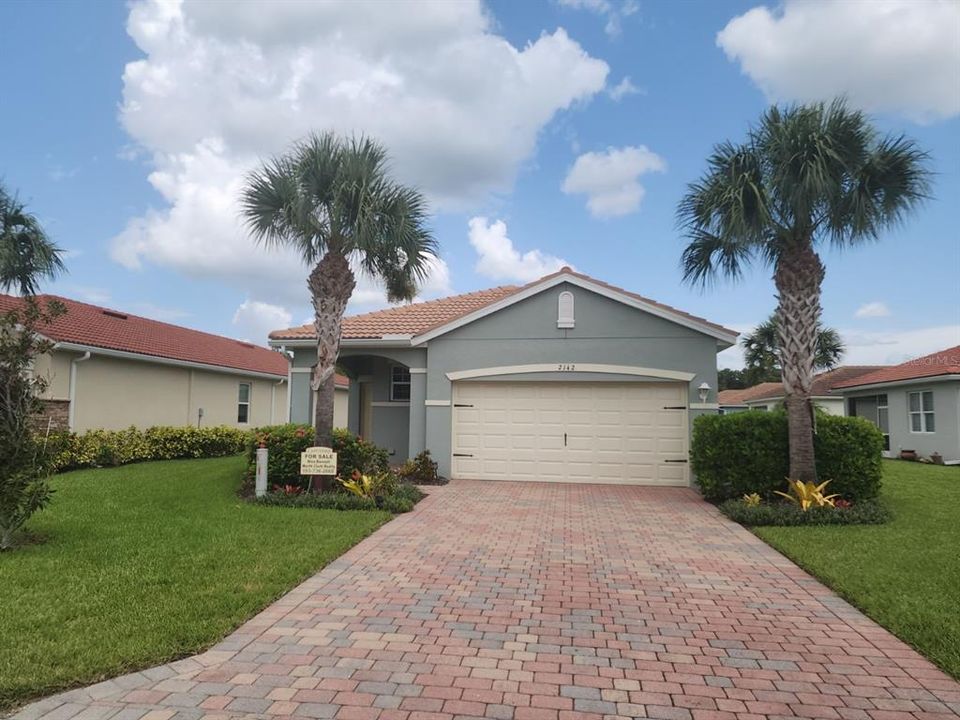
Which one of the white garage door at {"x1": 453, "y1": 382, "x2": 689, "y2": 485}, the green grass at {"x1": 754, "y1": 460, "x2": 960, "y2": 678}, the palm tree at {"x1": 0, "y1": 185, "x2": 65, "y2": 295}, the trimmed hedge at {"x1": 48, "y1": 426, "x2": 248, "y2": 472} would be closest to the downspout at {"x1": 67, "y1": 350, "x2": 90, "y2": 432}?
the trimmed hedge at {"x1": 48, "y1": 426, "x2": 248, "y2": 472}

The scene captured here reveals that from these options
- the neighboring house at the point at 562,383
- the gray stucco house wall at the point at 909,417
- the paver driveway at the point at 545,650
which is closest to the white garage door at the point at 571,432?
the neighboring house at the point at 562,383

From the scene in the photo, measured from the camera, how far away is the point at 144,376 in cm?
1781

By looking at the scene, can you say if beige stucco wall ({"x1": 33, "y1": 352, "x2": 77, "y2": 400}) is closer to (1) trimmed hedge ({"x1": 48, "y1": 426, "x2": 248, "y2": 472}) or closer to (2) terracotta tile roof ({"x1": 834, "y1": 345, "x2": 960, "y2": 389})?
(1) trimmed hedge ({"x1": 48, "y1": 426, "x2": 248, "y2": 472})

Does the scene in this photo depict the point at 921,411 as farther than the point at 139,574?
Yes

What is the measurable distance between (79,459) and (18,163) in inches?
298

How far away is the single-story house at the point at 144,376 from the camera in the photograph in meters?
15.4

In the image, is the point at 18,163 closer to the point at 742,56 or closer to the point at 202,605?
the point at 202,605

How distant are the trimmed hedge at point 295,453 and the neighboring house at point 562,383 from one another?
2.64 metres

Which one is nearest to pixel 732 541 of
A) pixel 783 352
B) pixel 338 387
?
pixel 783 352

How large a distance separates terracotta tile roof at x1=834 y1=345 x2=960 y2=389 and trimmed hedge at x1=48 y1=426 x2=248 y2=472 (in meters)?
21.8

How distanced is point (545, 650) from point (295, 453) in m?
7.79

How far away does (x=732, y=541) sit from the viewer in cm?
805

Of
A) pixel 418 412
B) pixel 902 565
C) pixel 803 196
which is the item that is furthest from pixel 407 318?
pixel 902 565

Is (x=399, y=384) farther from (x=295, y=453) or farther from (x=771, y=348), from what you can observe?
(x=771, y=348)
